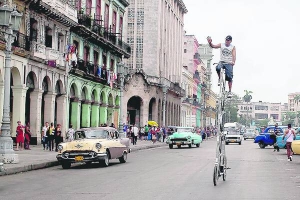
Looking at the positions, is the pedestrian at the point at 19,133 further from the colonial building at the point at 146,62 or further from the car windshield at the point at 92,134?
the colonial building at the point at 146,62

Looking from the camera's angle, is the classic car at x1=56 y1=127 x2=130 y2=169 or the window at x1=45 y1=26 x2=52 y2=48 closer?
the classic car at x1=56 y1=127 x2=130 y2=169

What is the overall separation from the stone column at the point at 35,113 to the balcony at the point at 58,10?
16.1 ft

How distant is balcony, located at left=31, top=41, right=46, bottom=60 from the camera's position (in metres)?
34.6

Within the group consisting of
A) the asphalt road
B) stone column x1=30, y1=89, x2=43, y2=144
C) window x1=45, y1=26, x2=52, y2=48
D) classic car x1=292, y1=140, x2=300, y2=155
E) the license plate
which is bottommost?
the asphalt road

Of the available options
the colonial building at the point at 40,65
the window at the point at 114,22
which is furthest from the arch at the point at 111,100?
the colonial building at the point at 40,65

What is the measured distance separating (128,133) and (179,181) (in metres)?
36.9

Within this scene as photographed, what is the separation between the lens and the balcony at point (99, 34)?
43438 mm

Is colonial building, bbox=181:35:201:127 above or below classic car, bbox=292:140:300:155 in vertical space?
above

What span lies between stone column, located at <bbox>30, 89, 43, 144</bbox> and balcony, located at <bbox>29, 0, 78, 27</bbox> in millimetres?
4903

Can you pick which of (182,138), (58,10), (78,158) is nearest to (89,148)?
(78,158)

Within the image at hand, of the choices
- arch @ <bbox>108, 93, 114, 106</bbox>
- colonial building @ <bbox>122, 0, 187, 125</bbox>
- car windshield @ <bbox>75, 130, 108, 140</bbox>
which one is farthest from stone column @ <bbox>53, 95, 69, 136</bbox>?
colonial building @ <bbox>122, 0, 187, 125</bbox>

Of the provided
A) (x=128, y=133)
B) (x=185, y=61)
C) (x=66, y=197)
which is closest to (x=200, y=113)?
(x=185, y=61)

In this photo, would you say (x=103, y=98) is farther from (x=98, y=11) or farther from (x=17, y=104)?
(x=17, y=104)

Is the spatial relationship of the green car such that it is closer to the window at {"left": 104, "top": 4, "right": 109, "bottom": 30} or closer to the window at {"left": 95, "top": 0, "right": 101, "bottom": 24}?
the window at {"left": 95, "top": 0, "right": 101, "bottom": 24}
